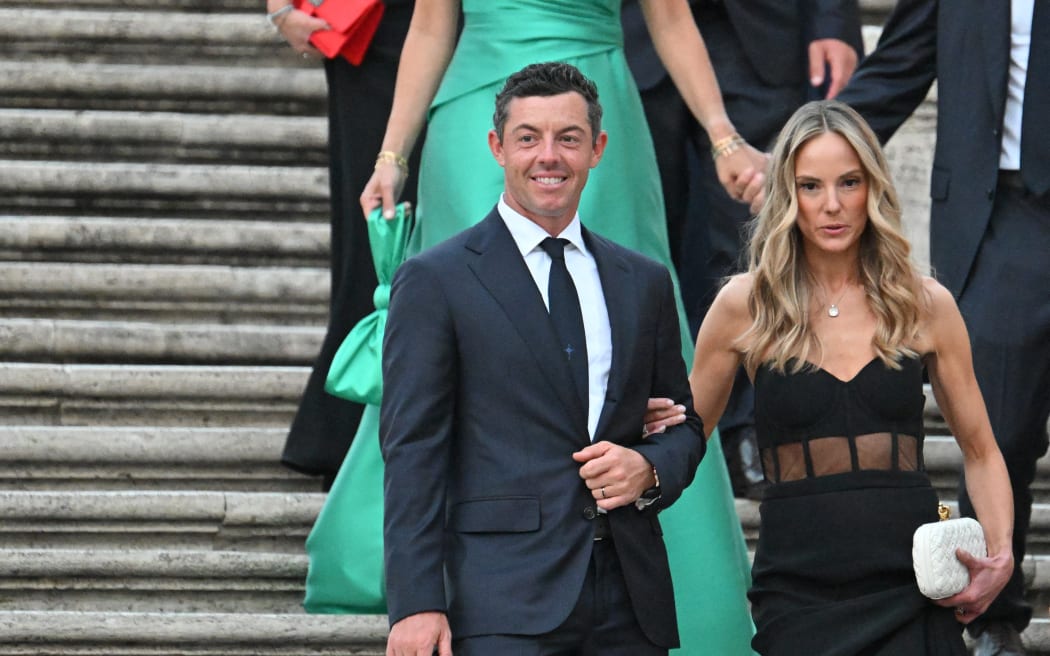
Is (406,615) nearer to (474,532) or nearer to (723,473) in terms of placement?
(474,532)

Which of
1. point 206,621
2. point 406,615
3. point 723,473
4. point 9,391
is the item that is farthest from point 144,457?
point 406,615

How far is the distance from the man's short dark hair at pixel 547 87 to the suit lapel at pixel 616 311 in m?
0.21

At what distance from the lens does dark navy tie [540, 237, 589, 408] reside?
3.47 m

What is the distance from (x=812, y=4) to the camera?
20.4 feet

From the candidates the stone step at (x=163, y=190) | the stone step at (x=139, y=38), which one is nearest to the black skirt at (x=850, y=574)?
the stone step at (x=163, y=190)

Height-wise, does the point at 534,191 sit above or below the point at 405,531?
above

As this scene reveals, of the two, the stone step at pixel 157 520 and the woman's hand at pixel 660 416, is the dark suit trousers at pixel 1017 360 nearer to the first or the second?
the woman's hand at pixel 660 416

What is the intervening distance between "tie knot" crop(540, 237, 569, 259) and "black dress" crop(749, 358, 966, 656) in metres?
0.51

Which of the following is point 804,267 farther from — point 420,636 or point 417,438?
point 420,636

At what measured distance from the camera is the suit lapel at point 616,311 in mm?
3480

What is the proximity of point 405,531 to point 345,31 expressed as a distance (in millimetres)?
2784

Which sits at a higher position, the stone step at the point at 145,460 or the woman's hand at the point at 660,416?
the woman's hand at the point at 660,416

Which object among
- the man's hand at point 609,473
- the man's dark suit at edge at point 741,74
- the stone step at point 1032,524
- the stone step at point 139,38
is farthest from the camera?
the stone step at point 139,38

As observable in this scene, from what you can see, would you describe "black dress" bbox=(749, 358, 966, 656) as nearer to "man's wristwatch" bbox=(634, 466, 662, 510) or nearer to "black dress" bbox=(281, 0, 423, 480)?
"man's wristwatch" bbox=(634, 466, 662, 510)
